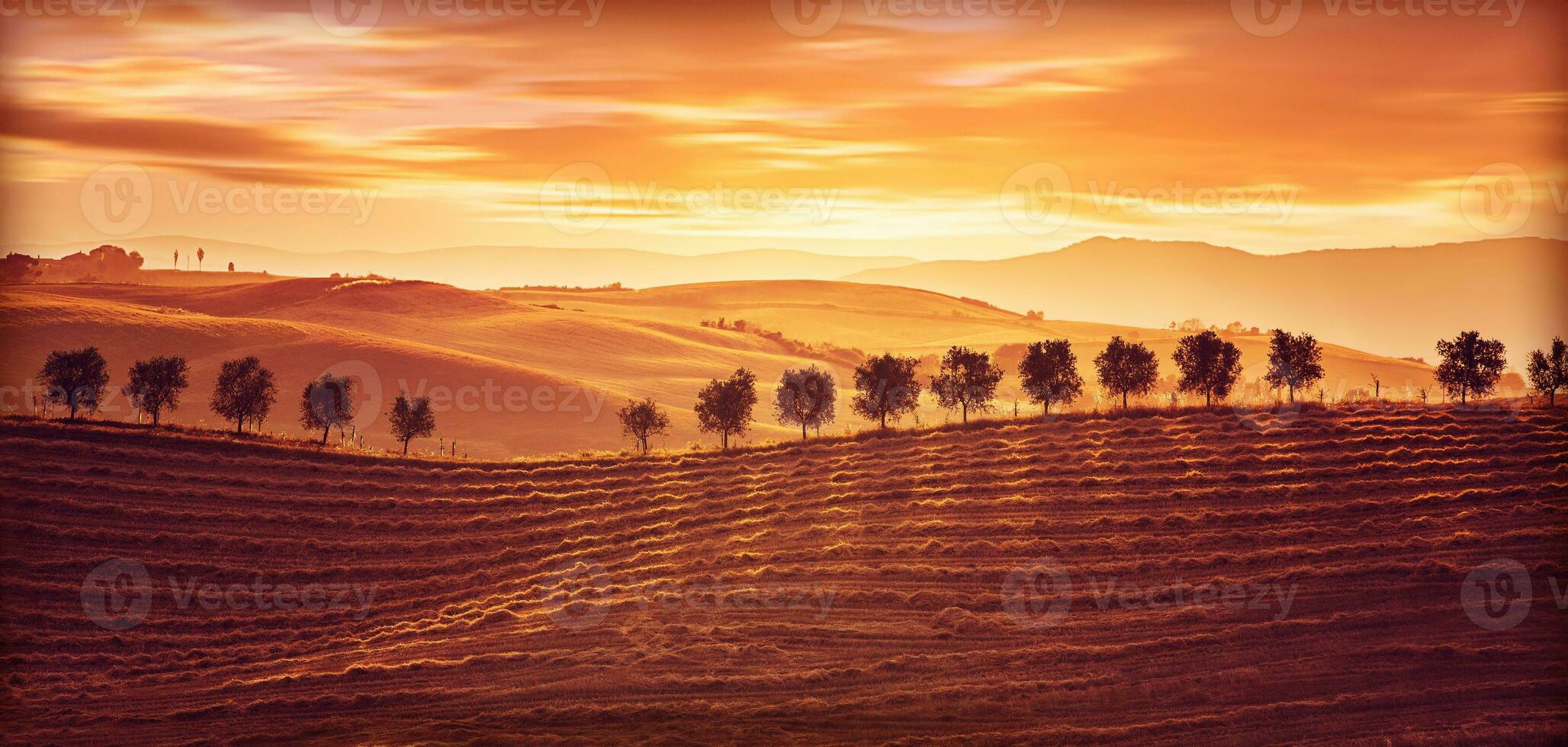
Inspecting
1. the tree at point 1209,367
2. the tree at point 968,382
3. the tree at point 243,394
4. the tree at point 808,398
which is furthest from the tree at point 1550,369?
the tree at point 243,394

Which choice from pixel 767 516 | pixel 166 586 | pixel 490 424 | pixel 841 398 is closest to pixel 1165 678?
pixel 767 516

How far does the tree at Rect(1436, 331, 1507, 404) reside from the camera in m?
53.2

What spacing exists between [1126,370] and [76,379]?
53.6 meters

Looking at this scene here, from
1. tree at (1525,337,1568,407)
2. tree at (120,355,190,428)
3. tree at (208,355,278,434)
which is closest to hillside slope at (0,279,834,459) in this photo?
tree at (120,355,190,428)

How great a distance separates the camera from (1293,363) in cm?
5634

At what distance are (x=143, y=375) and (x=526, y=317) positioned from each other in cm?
7512

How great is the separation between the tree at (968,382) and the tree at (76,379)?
43.1m

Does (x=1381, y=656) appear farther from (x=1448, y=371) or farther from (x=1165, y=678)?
(x=1448, y=371)

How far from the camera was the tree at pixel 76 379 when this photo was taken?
55.6 meters

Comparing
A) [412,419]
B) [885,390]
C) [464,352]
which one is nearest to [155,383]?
[412,419]

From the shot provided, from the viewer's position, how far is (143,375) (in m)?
56.2

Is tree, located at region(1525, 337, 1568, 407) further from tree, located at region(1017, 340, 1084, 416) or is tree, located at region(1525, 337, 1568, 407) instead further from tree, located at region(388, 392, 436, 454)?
tree, located at region(388, 392, 436, 454)

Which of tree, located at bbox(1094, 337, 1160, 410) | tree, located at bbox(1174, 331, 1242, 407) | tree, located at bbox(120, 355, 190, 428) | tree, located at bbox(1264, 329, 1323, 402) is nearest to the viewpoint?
tree, located at bbox(1174, 331, 1242, 407)

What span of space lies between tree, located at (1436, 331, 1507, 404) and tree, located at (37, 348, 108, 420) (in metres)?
67.0
